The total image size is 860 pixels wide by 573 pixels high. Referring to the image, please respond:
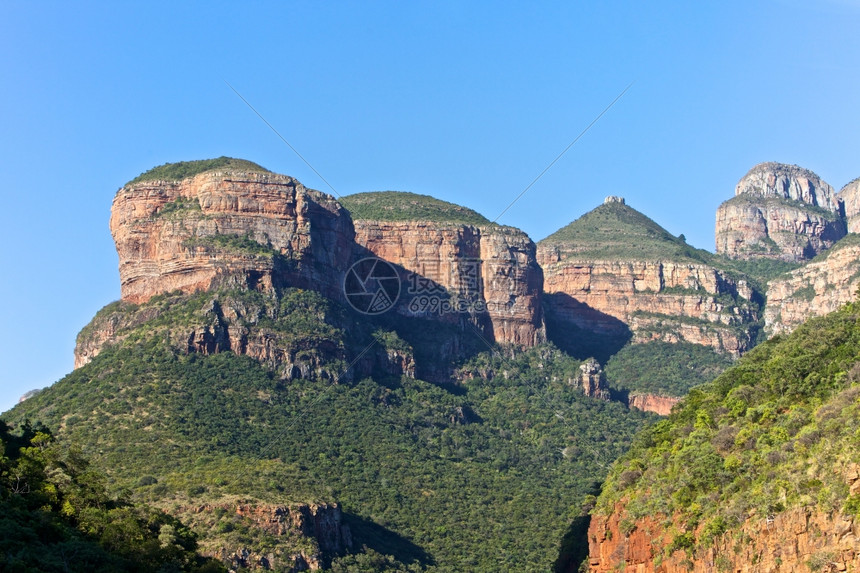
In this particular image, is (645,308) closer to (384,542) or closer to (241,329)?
(241,329)

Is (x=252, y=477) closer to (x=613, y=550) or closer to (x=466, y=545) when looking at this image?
(x=466, y=545)

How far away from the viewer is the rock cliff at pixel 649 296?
590 ft

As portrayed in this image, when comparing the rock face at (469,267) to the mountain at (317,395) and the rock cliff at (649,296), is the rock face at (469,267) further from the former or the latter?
the rock cliff at (649,296)

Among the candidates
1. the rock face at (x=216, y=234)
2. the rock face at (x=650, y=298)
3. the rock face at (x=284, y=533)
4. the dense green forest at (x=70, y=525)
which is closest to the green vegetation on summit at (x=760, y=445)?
the dense green forest at (x=70, y=525)

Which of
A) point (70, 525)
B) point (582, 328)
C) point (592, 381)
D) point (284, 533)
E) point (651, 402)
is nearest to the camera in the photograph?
point (70, 525)

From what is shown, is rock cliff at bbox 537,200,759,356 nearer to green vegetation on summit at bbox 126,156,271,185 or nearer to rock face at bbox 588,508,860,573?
green vegetation on summit at bbox 126,156,271,185

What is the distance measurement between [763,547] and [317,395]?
7755 centimetres

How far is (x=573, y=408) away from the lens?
5945 inches

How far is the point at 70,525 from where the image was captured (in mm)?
62719

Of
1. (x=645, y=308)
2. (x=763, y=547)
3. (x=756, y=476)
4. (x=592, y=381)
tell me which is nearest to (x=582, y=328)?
(x=645, y=308)

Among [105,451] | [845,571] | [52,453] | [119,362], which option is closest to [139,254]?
[119,362]

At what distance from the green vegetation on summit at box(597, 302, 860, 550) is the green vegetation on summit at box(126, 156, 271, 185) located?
66.8 metres

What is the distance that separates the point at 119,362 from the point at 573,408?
49.8 meters

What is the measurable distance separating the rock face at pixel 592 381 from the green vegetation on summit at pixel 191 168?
134 feet
